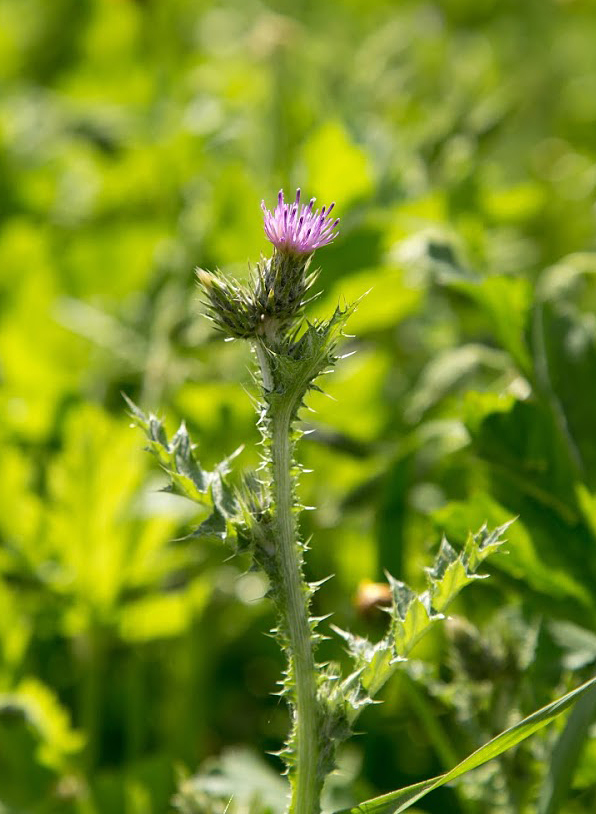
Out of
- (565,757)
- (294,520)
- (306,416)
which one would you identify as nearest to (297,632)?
(294,520)

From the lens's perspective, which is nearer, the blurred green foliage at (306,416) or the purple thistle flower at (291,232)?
the purple thistle flower at (291,232)

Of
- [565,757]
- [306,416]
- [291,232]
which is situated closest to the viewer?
[291,232]

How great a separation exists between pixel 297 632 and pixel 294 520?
90 millimetres

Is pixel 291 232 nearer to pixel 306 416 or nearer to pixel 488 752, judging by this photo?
pixel 488 752

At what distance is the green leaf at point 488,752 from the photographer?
0.80 m

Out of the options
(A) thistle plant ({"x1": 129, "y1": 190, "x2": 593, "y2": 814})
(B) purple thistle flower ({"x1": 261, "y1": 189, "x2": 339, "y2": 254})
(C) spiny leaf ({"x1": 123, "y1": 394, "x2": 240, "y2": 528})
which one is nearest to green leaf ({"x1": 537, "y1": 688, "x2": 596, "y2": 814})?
(A) thistle plant ({"x1": 129, "y1": 190, "x2": 593, "y2": 814})

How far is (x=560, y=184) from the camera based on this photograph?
7.22ft

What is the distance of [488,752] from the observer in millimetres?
817

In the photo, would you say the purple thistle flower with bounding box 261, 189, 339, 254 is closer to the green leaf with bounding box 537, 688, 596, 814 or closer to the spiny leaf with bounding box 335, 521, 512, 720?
the spiny leaf with bounding box 335, 521, 512, 720

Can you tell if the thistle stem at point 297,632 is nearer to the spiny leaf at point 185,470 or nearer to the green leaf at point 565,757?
the spiny leaf at point 185,470

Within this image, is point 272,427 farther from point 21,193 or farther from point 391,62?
point 391,62

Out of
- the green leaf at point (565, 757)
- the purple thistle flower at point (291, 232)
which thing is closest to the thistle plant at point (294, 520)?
the purple thistle flower at point (291, 232)

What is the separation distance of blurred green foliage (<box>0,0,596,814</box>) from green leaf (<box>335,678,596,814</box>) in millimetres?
171

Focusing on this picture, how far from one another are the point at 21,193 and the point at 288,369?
72.6 inches
